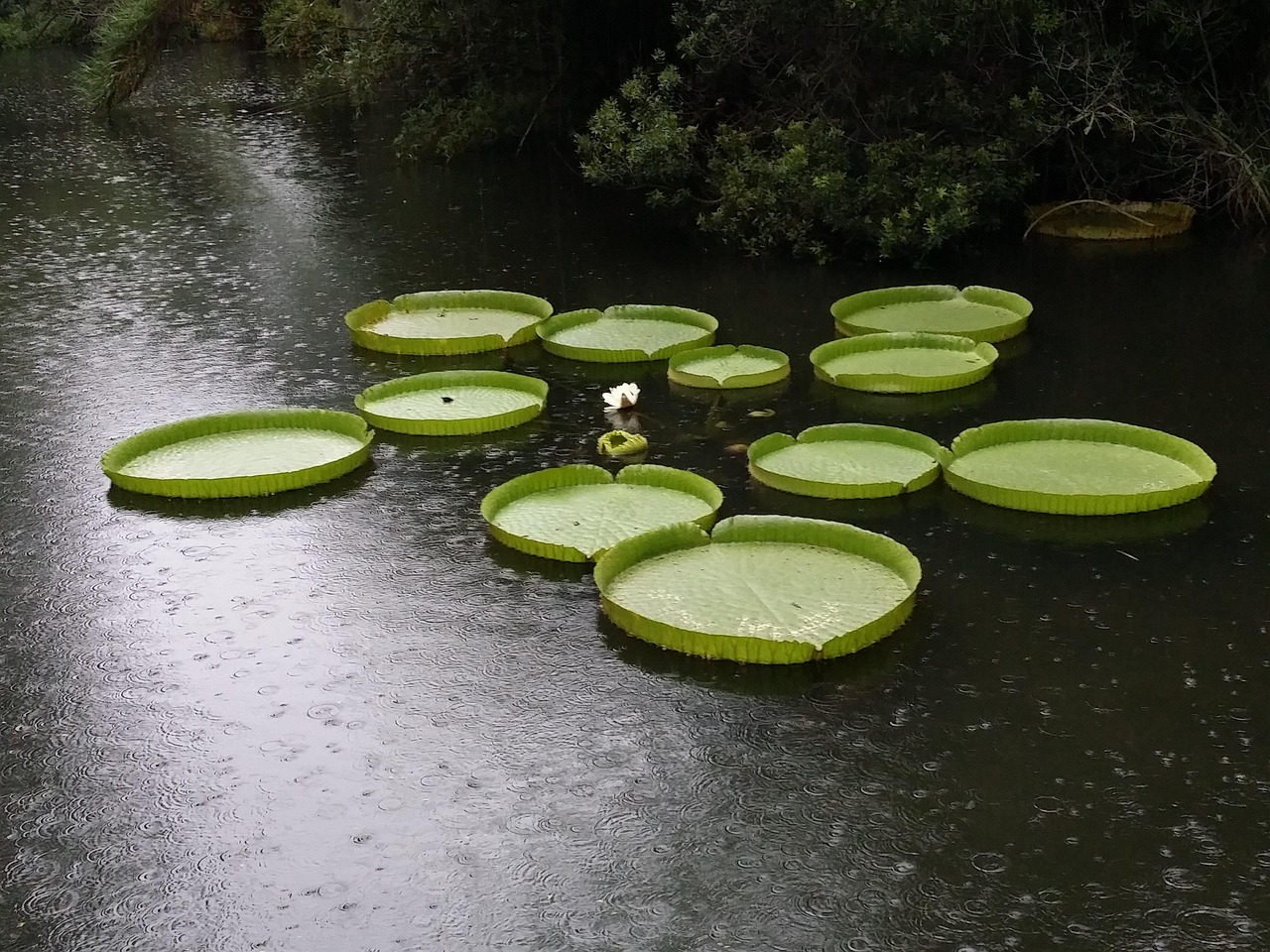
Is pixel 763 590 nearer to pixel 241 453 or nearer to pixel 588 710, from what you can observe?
pixel 588 710

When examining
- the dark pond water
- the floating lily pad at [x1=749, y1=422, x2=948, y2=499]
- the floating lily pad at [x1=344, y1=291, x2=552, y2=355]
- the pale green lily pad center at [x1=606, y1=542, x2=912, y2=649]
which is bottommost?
the dark pond water

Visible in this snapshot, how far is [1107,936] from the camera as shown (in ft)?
8.33

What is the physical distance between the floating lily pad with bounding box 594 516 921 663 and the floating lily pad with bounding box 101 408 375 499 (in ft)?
4.63

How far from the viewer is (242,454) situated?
4.86 metres

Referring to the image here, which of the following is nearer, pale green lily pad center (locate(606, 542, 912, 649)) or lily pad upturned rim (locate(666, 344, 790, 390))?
pale green lily pad center (locate(606, 542, 912, 649))

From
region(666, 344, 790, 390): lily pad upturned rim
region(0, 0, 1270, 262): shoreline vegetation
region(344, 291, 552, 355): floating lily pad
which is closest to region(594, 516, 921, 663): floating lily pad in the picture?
region(666, 344, 790, 390): lily pad upturned rim

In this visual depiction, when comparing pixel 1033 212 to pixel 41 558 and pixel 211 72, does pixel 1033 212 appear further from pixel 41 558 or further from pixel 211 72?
pixel 211 72

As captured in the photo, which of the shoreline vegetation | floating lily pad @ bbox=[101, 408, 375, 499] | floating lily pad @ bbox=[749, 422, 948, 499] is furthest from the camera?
the shoreline vegetation

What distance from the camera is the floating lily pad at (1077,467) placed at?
4.28m

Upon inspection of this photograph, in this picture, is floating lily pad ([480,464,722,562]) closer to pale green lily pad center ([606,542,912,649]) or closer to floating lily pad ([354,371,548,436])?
pale green lily pad center ([606,542,912,649])

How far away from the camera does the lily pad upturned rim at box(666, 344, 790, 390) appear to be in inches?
216

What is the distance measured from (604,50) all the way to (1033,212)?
13.1ft

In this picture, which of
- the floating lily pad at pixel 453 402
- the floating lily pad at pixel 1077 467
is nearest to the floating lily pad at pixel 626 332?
the floating lily pad at pixel 453 402

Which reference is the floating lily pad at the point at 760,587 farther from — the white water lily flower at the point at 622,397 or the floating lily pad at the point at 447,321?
the floating lily pad at the point at 447,321
